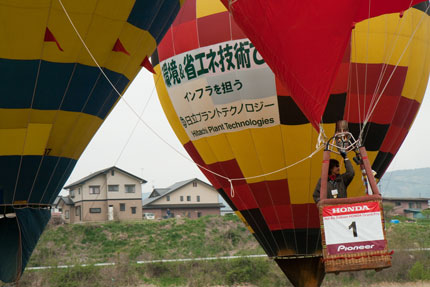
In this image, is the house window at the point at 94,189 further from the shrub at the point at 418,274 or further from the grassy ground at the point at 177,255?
the shrub at the point at 418,274

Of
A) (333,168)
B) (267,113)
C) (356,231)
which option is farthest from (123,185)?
(356,231)

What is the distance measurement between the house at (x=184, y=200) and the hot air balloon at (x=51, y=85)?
35.2 metres

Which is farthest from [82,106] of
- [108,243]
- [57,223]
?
[57,223]

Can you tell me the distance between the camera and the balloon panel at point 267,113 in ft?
32.2

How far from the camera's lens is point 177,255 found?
1040 inches

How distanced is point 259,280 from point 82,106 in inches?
601

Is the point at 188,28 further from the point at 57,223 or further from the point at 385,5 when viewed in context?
the point at 57,223

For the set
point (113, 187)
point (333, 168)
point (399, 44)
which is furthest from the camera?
point (113, 187)

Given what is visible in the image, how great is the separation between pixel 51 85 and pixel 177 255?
19440 mm

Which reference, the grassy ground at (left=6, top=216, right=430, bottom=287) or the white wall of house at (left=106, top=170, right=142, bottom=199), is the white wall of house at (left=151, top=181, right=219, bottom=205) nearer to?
the white wall of house at (left=106, top=170, right=142, bottom=199)

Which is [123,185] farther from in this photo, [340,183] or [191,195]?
[340,183]

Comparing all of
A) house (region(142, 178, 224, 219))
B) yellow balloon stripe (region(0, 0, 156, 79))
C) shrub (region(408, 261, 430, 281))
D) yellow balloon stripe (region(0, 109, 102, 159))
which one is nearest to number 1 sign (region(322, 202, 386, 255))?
yellow balloon stripe (region(0, 0, 156, 79))

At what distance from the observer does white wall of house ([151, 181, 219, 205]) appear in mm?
44116

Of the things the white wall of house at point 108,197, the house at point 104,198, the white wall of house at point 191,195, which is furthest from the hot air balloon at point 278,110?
the white wall of house at point 191,195
